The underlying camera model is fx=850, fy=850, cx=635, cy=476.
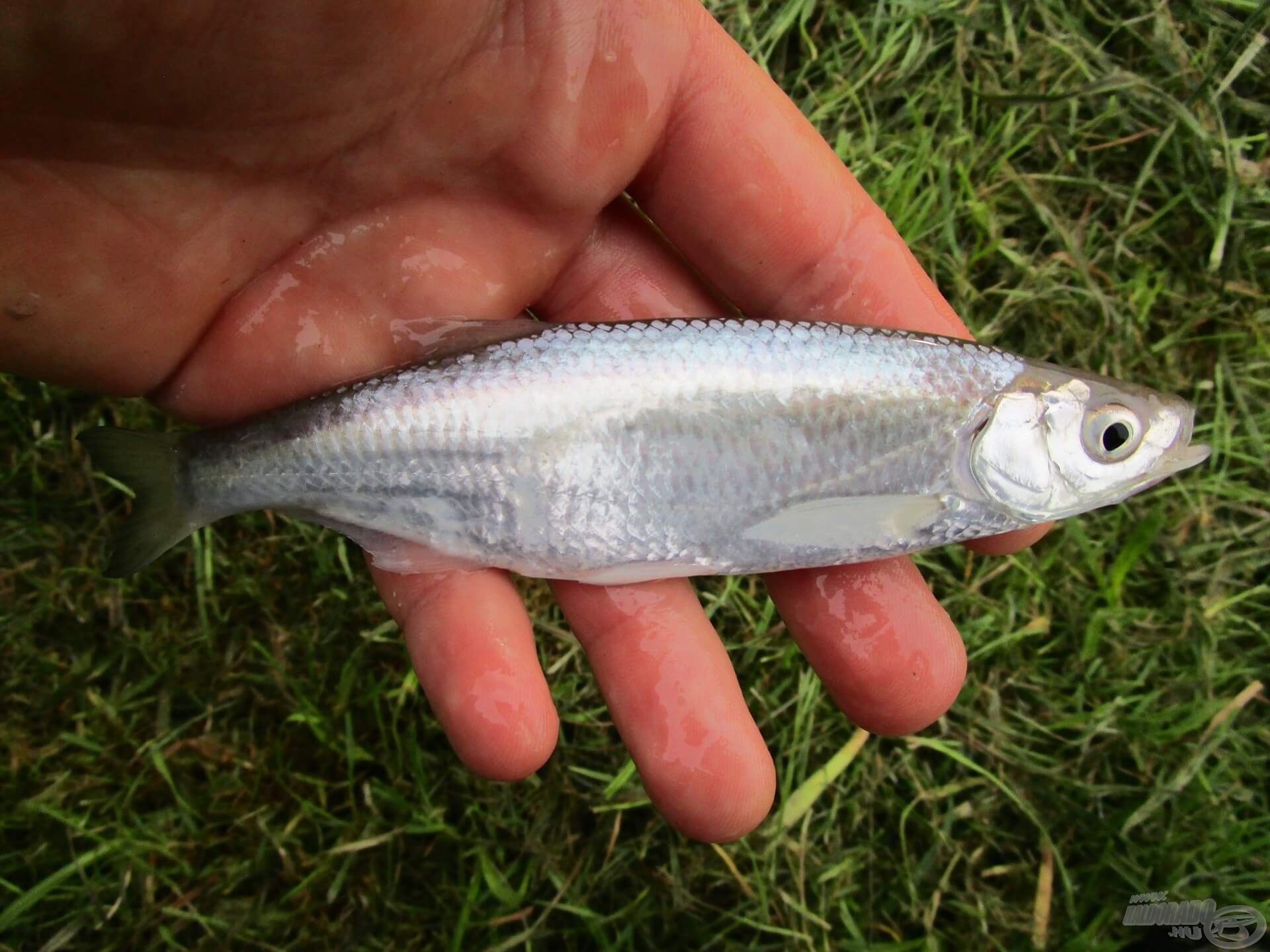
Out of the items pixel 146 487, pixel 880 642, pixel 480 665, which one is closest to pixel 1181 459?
pixel 880 642

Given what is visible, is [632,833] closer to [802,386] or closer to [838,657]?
[838,657]

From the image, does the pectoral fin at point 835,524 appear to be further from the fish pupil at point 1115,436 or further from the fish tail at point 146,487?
the fish tail at point 146,487

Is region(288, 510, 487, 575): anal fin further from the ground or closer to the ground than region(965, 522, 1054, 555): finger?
further from the ground

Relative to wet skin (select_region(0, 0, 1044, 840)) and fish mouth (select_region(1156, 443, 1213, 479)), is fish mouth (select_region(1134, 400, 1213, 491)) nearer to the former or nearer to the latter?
fish mouth (select_region(1156, 443, 1213, 479))

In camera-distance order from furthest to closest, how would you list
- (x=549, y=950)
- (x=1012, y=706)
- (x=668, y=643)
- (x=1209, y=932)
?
(x=1012, y=706) < (x=549, y=950) < (x=1209, y=932) < (x=668, y=643)

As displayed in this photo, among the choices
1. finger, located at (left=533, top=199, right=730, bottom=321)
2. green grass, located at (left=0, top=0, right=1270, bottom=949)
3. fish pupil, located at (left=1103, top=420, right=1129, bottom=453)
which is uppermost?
finger, located at (left=533, top=199, right=730, bottom=321)

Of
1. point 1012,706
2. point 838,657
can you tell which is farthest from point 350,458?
point 1012,706

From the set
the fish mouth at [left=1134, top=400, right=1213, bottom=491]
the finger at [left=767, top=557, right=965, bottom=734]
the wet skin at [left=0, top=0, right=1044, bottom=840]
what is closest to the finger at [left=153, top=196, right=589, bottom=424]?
the wet skin at [left=0, top=0, right=1044, bottom=840]

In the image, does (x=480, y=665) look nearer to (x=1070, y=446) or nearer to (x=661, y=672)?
(x=661, y=672)
